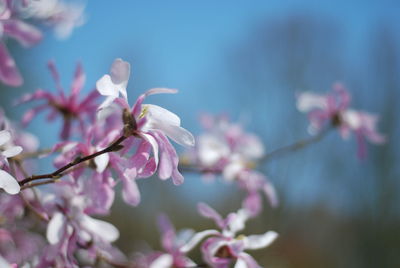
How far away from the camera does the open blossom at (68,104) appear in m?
0.79

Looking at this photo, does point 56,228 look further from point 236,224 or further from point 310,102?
point 310,102

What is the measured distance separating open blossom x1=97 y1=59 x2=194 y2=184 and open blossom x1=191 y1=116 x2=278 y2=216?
483 millimetres

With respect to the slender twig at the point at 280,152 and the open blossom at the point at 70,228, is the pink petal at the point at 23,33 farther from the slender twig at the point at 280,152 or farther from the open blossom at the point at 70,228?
the slender twig at the point at 280,152

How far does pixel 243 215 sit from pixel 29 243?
579 millimetres

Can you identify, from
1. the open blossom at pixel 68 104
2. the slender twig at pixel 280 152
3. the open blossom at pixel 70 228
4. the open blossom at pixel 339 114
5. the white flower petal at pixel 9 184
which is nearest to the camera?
the white flower petal at pixel 9 184

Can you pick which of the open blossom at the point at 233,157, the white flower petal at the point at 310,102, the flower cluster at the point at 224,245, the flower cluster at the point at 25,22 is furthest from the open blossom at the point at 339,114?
the flower cluster at the point at 25,22

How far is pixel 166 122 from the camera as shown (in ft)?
1.54

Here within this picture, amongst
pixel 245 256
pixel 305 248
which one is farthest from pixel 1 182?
pixel 305 248

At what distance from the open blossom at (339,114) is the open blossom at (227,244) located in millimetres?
582

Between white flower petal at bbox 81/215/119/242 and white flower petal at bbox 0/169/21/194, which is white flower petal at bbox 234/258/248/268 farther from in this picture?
white flower petal at bbox 0/169/21/194

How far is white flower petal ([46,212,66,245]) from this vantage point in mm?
545

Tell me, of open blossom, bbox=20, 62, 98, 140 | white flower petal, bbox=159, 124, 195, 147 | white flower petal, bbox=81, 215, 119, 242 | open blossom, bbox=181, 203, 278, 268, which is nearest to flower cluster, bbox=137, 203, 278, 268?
open blossom, bbox=181, 203, 278, 268

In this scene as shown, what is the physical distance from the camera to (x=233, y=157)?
3.53 ft

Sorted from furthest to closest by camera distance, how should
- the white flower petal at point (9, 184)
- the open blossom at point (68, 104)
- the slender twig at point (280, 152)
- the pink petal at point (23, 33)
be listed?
the slender twig at point (280, 152) < the open blossom at point (68, 104) < the pink petal at point (23, 33) < the white flower petal at point (9, 184)
